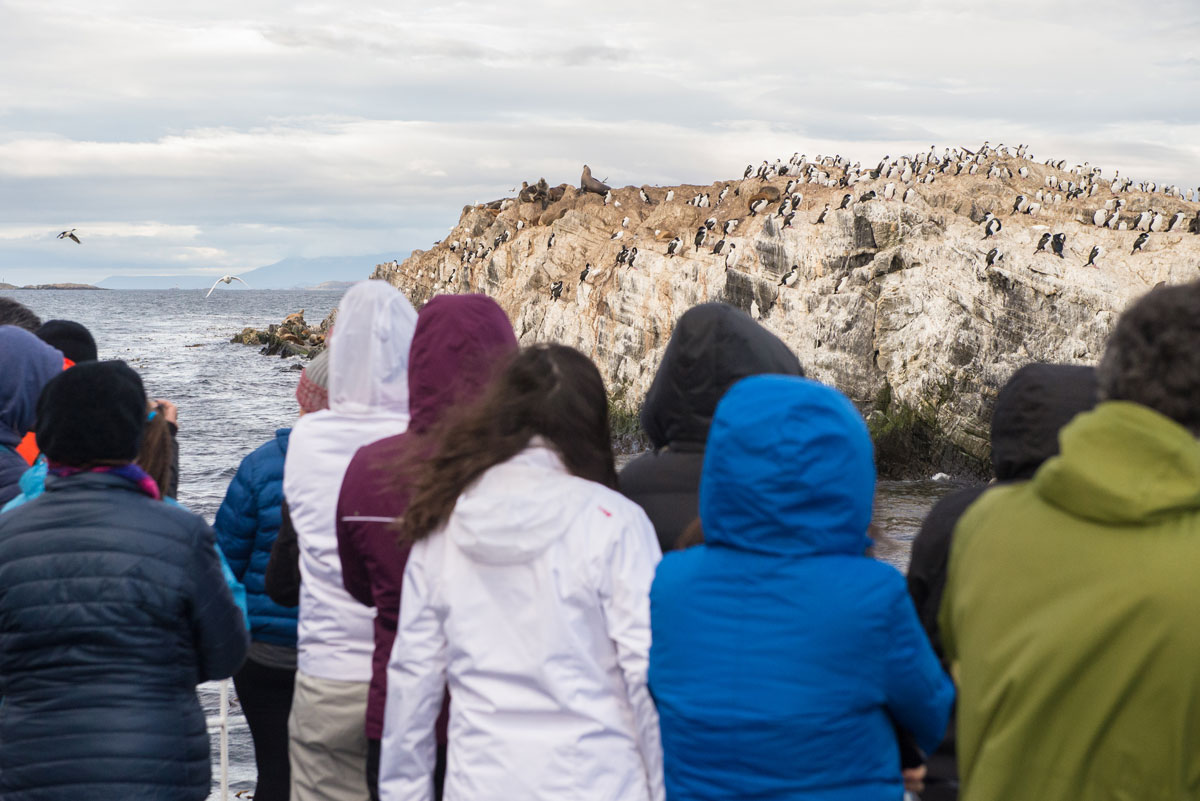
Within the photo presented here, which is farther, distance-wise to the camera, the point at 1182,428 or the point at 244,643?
the point at 244,643

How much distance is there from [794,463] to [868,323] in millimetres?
24398

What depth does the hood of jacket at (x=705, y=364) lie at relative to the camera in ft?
10.5

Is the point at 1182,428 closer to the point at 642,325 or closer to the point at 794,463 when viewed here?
the point at 794,463

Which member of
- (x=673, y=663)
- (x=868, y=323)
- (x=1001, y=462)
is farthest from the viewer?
(x=868, y=323)

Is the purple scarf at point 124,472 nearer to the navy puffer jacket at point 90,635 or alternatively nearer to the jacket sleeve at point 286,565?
the navy puffer jacket at point 90,635

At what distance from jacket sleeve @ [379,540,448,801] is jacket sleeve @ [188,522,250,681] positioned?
0.75 meters

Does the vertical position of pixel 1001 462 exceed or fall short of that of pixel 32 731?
it exceeds it

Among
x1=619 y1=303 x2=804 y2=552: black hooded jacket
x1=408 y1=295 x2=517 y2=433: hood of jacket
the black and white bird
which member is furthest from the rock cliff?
x1=408 y1=295 x2=517 y2=433: hood of jacket

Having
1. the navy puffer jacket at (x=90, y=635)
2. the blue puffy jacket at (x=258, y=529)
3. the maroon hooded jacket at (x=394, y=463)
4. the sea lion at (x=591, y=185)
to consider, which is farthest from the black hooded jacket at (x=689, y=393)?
the sea lion at (x=591, y=185)

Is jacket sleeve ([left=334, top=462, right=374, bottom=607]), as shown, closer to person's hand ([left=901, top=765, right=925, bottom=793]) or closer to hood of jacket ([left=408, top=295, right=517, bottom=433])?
hood of jacket ([left=408, top=295, right=517, bottom=433])

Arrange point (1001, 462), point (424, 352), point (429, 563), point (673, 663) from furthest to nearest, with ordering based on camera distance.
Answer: point (424, 352)
point (1001, 462)
point (429, 563)
point (673, 663)

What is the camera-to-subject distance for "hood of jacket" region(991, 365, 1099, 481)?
2969 millimetres

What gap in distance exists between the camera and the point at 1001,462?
10.2ft

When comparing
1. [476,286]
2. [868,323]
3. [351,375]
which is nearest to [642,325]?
[868,323]
